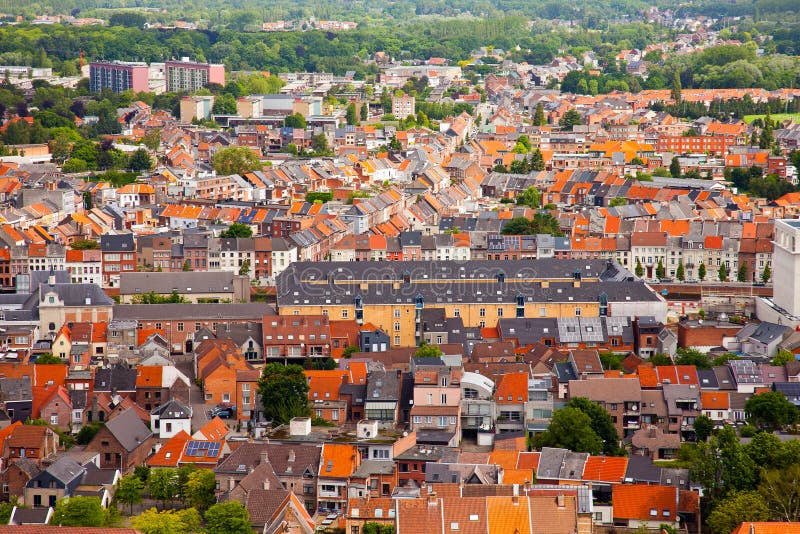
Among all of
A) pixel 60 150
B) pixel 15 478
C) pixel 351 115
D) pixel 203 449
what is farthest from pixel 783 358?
pixel 351 115

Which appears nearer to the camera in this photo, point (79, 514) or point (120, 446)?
point (79, 514)

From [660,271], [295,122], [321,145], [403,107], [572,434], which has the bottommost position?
[403,107]

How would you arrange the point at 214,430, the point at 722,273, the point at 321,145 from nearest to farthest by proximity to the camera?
the point at 214,430 → the point at 722,273 → the point at 321,145

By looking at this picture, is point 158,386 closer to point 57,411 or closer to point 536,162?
point 57,411

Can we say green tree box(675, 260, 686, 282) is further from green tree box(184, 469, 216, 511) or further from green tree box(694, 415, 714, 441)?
green tree box(184, 469, 216, 511)

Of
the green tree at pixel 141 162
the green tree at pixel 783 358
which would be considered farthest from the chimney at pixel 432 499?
the green tree at pixel 141 162

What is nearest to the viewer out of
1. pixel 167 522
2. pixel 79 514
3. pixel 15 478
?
pixel 167 522

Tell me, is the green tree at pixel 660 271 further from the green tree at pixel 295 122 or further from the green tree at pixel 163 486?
the green tree at pixel 295 122

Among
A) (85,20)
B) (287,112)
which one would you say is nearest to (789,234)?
(287,112)
